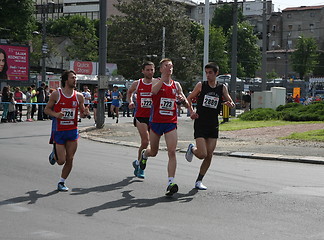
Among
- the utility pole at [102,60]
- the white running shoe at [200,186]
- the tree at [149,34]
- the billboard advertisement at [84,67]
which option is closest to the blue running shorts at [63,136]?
the white running shoe at [200,186]

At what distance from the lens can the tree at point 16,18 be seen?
53.2 m

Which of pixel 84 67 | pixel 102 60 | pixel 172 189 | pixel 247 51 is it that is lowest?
pixel 172 189

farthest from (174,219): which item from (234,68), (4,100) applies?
(234,68)

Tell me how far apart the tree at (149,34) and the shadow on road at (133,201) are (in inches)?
1893

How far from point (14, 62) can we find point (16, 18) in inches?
696

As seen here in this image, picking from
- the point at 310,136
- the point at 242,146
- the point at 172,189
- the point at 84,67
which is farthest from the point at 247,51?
the point at 172,189

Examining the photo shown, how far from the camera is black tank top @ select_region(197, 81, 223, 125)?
8094 millimetres

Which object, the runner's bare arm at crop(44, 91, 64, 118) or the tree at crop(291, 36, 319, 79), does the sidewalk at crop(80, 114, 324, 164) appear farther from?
the tree at crop(291, 36, 319, 79)

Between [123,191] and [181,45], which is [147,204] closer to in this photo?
[123,191]

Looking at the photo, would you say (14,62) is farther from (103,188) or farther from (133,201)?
(133,201)

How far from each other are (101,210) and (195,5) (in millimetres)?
121415

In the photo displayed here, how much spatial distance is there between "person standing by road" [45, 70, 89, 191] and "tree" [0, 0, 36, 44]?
Answer: 46565mm

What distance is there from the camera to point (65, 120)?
26.4 ft

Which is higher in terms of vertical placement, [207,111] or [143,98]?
[143,98]
